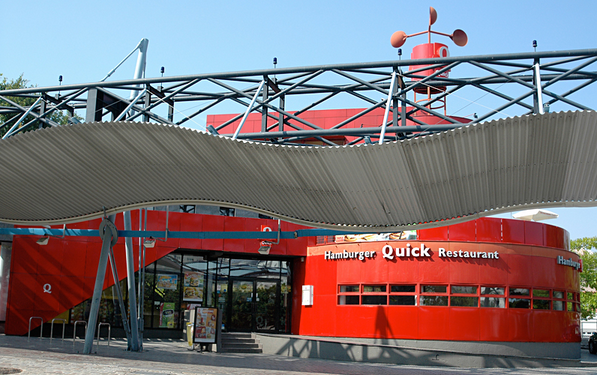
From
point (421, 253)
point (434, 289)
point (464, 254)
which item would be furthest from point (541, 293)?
point (421, 253)

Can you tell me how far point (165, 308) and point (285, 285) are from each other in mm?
5596

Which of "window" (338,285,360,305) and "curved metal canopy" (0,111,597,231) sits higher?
"curved metal canopy" (0,111,597,231)

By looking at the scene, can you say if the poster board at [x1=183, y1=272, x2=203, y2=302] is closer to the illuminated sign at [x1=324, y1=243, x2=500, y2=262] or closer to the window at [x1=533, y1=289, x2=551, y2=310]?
the illuminated sign at [x1=324, y1=243, x2=500, y2=262]

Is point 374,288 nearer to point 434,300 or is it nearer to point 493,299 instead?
point 434,300

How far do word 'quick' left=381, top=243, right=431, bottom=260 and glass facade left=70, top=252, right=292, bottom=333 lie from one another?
5939mm

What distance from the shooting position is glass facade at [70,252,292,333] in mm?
25328

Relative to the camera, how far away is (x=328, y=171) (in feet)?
39.4

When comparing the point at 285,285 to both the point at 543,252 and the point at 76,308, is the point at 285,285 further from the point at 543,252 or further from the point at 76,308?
the point at 543,252

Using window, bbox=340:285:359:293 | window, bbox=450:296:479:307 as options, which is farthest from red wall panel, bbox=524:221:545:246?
window, bbox=340:285:359:293

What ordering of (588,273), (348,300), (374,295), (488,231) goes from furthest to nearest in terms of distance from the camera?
1. (588,273)
2. (348,300)
3. (374,295)
4. (488,231)

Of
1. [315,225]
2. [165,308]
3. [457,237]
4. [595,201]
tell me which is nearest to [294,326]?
[165,308]

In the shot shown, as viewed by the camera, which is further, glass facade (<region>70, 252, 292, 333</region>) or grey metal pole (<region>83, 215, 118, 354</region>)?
glass facade (<region>70, 252, 292, 333</region>)

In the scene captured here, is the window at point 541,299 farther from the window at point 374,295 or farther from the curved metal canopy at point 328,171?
the curved metal canopy at point 328,171

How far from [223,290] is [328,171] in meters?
16.1
